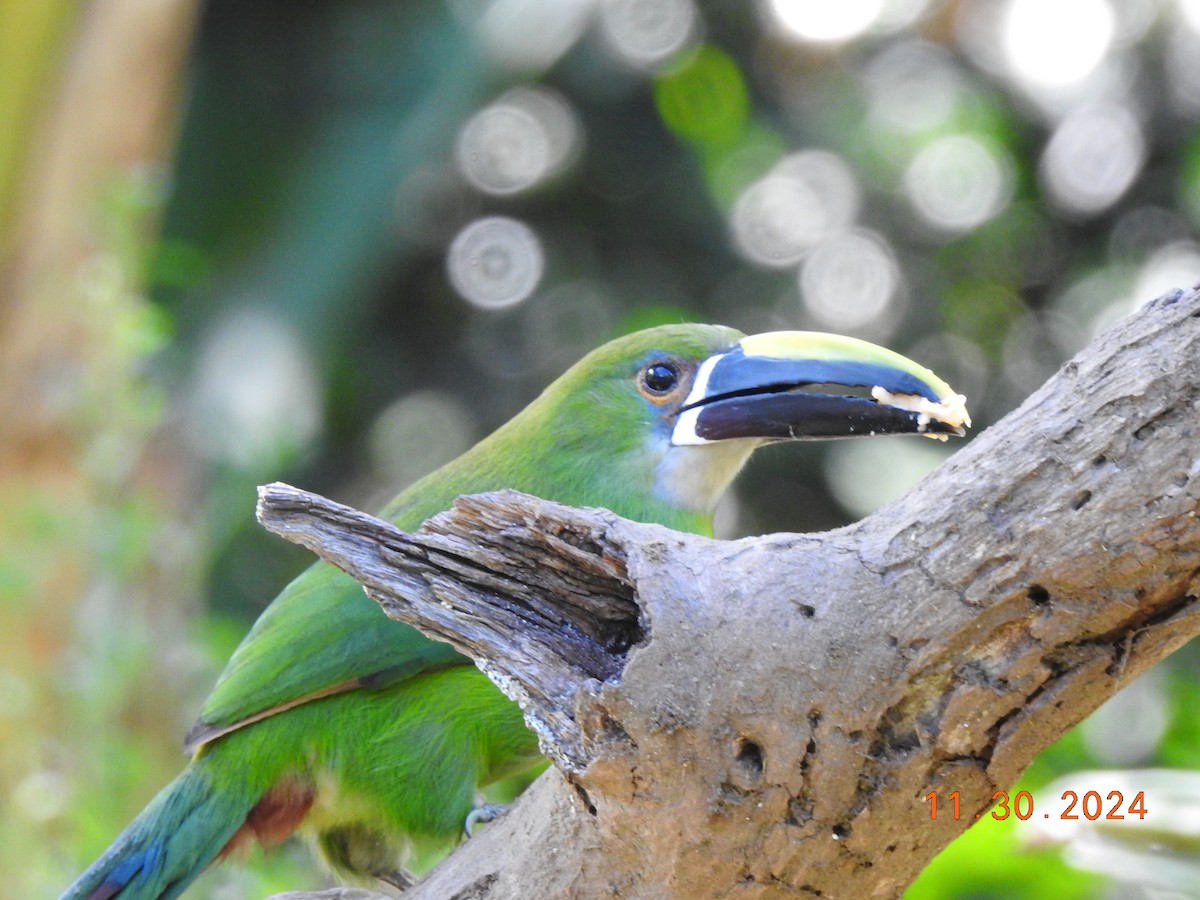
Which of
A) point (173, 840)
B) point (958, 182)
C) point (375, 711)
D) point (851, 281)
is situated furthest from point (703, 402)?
point (958, 182)

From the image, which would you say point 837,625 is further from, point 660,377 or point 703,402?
point 660,377

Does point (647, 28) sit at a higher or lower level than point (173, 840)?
higher

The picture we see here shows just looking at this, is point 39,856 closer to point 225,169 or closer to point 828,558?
point 828,558

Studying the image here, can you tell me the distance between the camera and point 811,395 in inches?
116

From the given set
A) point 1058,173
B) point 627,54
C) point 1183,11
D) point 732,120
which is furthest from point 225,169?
point 1183,11

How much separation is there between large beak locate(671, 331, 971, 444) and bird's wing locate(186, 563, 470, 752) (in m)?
0.79

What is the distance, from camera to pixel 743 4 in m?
7.40

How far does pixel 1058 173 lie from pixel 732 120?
1685mm

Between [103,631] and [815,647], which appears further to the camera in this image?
[103,631]

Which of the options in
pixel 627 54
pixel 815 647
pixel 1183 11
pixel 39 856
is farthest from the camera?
pixel 627 54

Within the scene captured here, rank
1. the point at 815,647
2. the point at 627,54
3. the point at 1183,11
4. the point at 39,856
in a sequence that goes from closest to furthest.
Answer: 1. the point at 815,647
2. the point at 39,856
3. the point at 1183,11
4. the point at 627,54

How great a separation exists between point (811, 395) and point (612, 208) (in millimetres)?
4784

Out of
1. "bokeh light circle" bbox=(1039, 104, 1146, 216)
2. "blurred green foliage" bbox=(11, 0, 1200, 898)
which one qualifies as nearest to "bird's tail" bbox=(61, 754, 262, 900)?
"blurred green foliage" bbox=(11, 0, 1200, 898)
